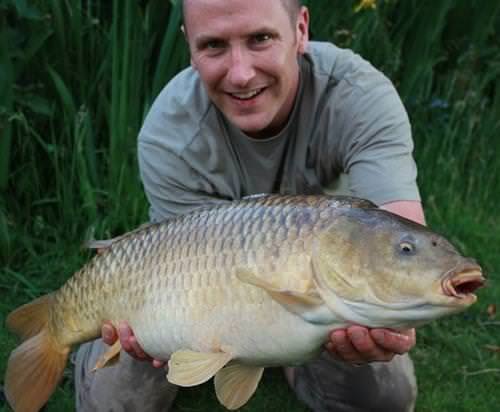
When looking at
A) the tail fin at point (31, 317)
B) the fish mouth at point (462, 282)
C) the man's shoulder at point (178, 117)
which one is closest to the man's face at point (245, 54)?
the man's shoulder at point (178, 117)

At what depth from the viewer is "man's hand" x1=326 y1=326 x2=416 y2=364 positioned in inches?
50.5

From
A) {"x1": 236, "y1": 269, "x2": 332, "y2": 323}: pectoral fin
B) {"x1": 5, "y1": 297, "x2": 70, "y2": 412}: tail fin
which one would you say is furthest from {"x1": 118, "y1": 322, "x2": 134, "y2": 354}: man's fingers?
{"x1": 236, "y1": 269, "x2": 332, "y2": 323}: pectoral fin

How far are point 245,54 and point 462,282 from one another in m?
0.70

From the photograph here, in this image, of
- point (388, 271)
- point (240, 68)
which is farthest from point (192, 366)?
point (240, 68)

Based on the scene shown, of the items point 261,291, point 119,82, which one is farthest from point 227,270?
point 119,82

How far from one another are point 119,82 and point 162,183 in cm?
64

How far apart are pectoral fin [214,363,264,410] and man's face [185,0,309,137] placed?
0.50 metres

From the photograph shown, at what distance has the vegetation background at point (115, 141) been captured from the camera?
2248 millimetres

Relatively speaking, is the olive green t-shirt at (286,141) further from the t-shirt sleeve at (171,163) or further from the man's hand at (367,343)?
the man's hand at (367,343)

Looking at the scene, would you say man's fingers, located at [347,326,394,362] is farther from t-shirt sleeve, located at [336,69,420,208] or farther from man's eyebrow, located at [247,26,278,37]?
man's eyebrow, located at [247,26,278,37]

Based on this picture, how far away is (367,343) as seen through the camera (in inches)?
51.9

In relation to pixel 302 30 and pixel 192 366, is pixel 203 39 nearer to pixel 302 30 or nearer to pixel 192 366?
pixel 302 30

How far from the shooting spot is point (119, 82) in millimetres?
2410

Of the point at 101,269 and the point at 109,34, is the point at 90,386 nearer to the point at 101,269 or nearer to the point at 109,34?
the point at 101,269
